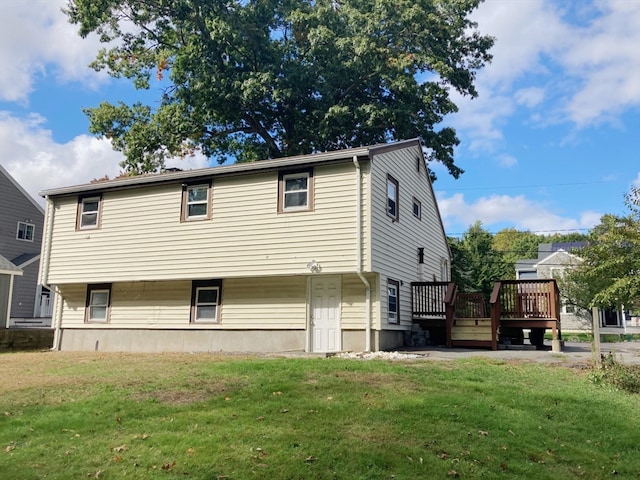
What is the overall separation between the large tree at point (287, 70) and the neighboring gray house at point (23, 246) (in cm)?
504

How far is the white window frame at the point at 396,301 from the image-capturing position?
1445 cm

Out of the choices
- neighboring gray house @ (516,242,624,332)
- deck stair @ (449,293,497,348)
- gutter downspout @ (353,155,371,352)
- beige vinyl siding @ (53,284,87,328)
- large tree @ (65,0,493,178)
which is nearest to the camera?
gutter downspout @ (353,155,371,352)

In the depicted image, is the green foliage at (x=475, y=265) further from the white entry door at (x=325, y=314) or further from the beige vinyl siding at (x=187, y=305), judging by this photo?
the beige vinyl siding at (x=187, y=305)

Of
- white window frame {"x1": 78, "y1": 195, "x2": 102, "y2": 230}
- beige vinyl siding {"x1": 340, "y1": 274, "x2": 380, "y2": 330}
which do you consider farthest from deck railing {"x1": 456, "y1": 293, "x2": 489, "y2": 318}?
white window frame {"x1": 78, "y1": 195, "x2": 102, "y2": 230}

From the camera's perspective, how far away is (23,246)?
1070 inches

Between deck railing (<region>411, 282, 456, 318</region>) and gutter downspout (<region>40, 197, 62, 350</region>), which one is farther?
gutter downspout (<region>40, 197, 62, 350</region>)

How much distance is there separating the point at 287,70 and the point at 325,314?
1451 centimetres

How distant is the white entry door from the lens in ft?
45.7

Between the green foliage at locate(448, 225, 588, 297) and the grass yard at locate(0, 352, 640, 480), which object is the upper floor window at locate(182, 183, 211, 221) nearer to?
the grass yard at locate(0, 352, 640, 480)

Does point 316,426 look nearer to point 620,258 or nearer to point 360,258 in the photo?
point 360,258

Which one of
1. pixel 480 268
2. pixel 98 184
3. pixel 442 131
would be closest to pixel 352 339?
pixel 98 184

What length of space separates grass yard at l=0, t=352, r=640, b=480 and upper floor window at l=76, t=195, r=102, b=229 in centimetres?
878

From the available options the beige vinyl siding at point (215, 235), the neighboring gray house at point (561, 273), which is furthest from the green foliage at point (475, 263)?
the beige vinyl siding at point (215, 235)

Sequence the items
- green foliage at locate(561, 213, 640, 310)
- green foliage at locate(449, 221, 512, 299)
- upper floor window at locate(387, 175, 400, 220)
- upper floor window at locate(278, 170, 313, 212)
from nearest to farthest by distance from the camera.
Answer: green foliage at locate(561, 213, 640, 310)
upper floor window at locate(278, 170, 313, 212)
upper floor window at locate(387, 175, 400, 220)
green foliage at locate(449, 221, 512, 299)
